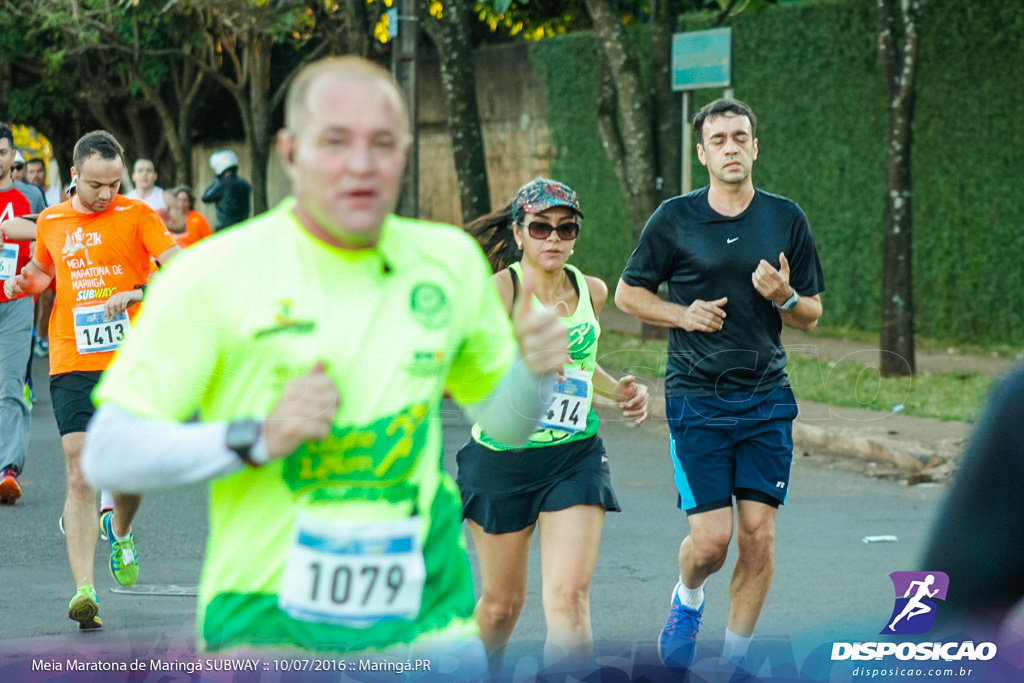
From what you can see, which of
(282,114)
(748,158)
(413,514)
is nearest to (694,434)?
(748,158)

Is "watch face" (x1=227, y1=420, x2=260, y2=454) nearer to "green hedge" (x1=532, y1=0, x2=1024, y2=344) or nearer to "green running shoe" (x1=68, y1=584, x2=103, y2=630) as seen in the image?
"green running shoe" (x1=68, y1=584, x2=103, y2=630)

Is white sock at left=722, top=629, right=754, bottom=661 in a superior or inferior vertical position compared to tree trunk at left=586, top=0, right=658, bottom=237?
inferior

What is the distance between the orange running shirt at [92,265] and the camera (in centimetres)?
691

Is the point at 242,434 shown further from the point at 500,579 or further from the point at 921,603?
the point at 500,579

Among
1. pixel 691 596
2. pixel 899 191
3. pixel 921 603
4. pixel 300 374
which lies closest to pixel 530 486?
pixel 691 596

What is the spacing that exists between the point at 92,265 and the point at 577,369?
280 cm

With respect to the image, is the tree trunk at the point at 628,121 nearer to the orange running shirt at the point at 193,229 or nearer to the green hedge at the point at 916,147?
the green hedge at the point at 916,147

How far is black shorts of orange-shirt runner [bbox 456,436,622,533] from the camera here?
511cm

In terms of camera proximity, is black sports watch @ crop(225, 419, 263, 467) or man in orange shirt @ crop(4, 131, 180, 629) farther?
man in orange shirt @ crop(4, 131, 180, 629)

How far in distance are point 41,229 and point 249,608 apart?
469 cm

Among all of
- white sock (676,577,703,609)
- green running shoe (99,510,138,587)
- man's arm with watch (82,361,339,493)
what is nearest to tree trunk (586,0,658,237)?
green running shoe (99,510,138,587)

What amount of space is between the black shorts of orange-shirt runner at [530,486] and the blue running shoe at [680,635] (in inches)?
27.6

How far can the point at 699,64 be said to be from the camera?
1388cm

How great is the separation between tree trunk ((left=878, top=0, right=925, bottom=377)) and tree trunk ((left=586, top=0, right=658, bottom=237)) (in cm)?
309
